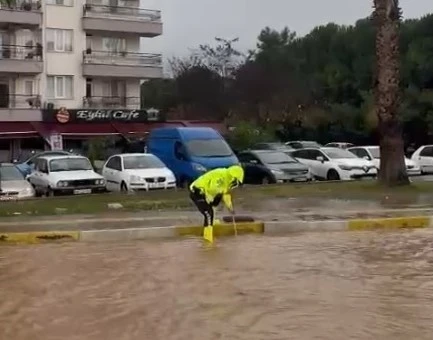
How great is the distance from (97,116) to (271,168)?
24576 mm

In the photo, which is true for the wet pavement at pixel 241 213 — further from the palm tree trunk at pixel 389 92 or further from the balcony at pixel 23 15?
the balcony at pixel 23 15

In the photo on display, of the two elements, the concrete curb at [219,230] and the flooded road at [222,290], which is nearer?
the flooded road at [222,290]

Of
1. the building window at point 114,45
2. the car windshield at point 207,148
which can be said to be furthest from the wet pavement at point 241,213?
the building window at point 114,45

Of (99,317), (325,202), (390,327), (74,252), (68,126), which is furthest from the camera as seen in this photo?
(68,126)

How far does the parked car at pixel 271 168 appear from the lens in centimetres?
3180

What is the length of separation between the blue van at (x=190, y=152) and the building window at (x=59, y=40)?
2629cm

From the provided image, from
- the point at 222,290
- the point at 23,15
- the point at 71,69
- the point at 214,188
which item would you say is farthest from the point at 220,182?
the point at 71,69

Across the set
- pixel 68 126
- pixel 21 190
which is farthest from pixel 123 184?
pixel 68 126

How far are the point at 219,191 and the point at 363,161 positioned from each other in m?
17.9

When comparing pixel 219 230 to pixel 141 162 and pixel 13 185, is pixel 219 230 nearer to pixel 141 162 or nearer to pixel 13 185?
pixel 13 185

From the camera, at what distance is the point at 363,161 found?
33.8 m

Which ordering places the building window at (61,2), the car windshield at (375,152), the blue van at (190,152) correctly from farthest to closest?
the building window at (61,2)
the car windshield at (375,152)
the blue van at (190,152)

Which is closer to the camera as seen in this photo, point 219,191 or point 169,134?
point 219,191

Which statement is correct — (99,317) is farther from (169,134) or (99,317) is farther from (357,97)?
(357,97)
